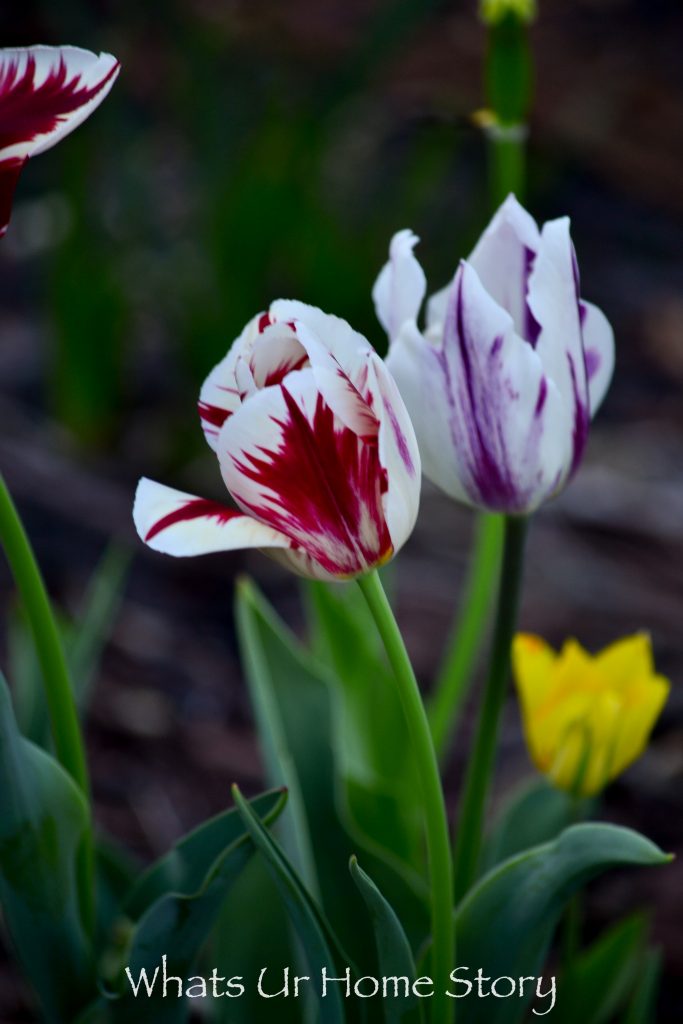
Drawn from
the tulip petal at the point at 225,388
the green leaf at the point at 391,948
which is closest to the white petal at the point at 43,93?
the tulip petal at the point at 225,388

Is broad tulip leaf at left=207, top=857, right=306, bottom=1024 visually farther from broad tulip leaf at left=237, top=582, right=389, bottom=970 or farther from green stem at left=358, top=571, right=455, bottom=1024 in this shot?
green stem at left=358, top=571, right=455, bottom=1024

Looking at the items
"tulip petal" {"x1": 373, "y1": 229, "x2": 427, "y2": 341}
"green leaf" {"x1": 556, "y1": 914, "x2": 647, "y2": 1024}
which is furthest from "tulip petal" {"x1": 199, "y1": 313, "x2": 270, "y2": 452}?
"green leaf" {"x1": 556, "y1": 914, "x2": 647, "y2": 1024}

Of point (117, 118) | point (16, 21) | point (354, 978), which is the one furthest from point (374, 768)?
point (16, 21)

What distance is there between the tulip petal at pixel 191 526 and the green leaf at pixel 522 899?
208mm

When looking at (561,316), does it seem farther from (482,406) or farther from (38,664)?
(38,664)

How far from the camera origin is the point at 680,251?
2270mm

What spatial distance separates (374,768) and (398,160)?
5.89 feet

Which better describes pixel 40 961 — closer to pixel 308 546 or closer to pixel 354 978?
pixel 354 978

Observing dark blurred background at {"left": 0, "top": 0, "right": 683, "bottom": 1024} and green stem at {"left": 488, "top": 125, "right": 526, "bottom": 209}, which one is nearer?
green stem at {"left": 488, "top": 125, "right": 526, "bottom": 209}

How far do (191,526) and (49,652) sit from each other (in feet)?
0.47

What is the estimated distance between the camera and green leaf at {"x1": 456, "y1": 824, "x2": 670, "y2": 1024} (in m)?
0.51

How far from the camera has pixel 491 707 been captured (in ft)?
1.95

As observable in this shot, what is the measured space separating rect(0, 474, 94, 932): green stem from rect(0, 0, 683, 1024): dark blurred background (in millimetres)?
392

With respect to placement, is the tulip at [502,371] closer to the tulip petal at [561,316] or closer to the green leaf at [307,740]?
the tulip petal at [561,316]
